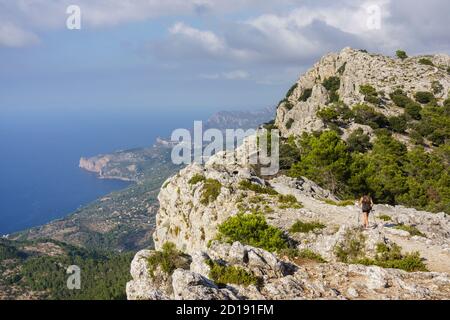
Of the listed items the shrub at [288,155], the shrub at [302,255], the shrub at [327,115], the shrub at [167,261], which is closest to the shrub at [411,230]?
the shrub at [302,255]

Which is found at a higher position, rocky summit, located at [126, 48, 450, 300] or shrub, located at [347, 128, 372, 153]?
shrub, located at [347, 128, 372, 153]

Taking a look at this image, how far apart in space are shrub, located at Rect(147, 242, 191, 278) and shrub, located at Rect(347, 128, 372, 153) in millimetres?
46791

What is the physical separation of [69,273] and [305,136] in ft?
372

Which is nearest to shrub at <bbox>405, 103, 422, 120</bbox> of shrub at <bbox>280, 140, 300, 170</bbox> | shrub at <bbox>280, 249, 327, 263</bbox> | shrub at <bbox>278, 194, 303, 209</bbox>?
shrub at <bbox>280, 140, 300, 170</bbox>

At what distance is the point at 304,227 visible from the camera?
25.9m

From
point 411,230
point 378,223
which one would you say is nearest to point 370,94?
point 378,223

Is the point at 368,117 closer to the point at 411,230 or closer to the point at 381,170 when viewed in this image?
the point at 381,170

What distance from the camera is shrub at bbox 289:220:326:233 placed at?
2570cm

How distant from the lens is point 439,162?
57375 millimetres

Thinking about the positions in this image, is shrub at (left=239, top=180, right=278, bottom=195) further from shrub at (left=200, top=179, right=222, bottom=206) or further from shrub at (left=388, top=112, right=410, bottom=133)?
shrub at (left=388, top=112, right=410, bottom=133)

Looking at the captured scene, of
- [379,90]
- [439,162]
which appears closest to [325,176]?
[439,162]

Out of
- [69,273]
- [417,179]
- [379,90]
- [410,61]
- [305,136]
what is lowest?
[69,273]

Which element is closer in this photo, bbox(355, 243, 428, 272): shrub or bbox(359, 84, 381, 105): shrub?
bbox(355, 243, 428, 272): shrub
